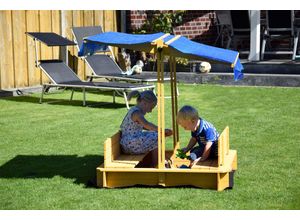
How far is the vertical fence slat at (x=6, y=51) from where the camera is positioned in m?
12.7

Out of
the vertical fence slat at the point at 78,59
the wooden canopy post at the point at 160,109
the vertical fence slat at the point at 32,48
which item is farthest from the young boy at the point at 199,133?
the vertical fence slat at the point at 78,59

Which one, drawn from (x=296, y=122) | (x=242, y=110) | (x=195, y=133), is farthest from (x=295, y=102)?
(x=195, y=133)

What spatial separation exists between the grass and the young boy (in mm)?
374

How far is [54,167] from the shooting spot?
264 inches

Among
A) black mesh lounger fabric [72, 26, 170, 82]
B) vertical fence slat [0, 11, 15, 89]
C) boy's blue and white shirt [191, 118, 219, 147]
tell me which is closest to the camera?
boy's blue and white shirt [191, 118, 219, 147]

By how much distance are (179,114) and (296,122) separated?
3462mm

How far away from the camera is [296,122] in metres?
9.03

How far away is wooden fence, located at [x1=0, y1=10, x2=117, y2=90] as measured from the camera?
12742 millimetres

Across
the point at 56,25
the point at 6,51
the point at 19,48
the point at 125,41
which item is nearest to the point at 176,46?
the point at 125,41

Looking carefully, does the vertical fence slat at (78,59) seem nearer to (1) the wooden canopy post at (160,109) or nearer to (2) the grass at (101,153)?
(2) the grass at (101,153)

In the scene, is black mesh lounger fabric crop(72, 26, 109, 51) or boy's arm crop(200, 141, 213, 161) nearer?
boy's arm crop(200, 141, 213, 161)

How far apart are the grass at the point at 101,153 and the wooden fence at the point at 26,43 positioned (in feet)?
2.52

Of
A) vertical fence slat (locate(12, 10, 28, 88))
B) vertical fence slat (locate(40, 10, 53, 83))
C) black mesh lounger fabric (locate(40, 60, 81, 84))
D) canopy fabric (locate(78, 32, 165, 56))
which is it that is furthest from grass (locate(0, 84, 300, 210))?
vertical fence slat (locate(40, 10, 53, 83))

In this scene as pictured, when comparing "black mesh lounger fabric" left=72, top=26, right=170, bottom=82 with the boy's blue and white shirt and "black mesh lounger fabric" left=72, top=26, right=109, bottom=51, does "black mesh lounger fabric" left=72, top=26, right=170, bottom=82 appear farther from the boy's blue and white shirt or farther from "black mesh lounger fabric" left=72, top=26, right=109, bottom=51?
the boy's blue and white shirt
